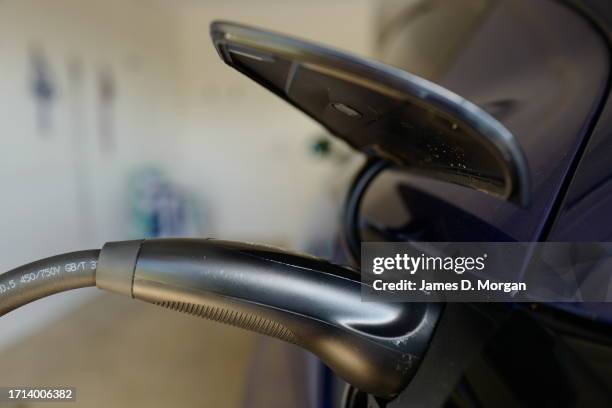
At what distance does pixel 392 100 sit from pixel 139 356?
4.91 ft

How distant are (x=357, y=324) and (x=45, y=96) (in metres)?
2.73

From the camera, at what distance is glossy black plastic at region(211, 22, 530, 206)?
23 centimetres

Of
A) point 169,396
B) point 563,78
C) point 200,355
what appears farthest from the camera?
point 200,355

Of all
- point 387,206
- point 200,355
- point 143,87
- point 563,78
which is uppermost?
point 143,87

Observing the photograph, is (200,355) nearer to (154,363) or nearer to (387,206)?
(154,363)

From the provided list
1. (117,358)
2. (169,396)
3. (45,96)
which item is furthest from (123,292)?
(45,96)

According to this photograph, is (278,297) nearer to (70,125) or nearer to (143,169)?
(70,125)

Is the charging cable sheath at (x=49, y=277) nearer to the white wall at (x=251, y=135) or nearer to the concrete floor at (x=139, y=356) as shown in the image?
the concrete floor at (x=139, y=356)

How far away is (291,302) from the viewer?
0.29m

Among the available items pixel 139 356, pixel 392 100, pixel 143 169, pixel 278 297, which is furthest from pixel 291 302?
pixel 143 169

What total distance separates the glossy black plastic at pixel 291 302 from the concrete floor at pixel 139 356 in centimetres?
26

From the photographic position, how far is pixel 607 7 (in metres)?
0.47

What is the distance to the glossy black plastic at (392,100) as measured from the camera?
9.0 inches

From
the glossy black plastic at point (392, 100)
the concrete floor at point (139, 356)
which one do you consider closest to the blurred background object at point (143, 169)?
the concrete floor at point (139, 356)
